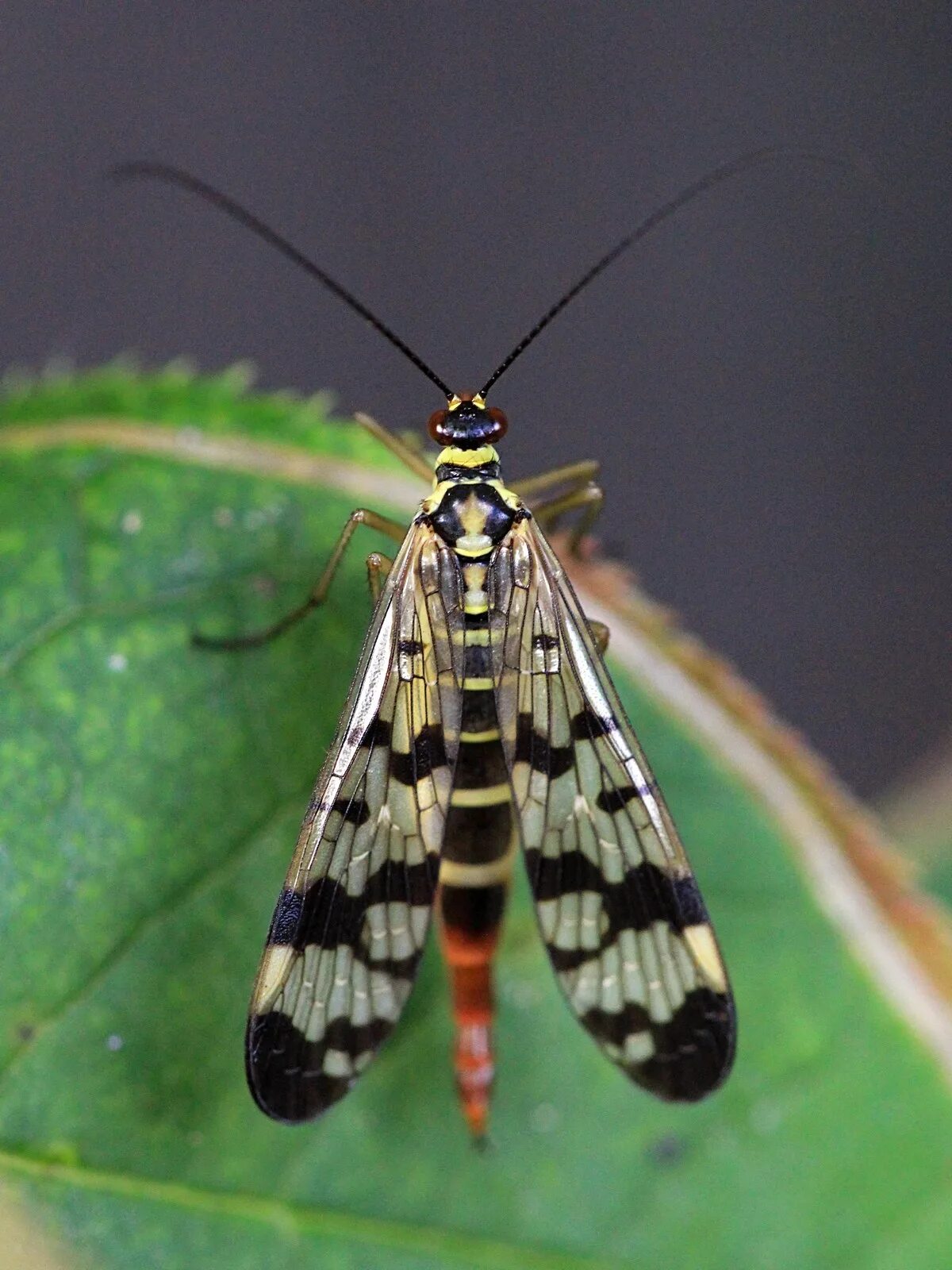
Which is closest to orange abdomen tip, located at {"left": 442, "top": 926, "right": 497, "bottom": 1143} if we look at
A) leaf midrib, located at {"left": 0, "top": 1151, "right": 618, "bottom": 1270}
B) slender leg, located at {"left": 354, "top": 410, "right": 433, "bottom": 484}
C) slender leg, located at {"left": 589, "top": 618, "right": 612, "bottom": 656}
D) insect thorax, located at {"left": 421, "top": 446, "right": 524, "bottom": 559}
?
leaf midrib, located at {"left": 0, "top": 1151, "right": 618, "bottom": 1270}

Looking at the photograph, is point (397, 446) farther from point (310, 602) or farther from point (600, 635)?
point (600, 635)

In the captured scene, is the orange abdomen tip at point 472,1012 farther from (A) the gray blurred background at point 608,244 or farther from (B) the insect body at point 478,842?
(A) the gray blurred background at point 608,244

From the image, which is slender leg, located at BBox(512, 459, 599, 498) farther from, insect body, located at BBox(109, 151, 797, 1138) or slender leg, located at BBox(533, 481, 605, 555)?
insect body, located at BBox(109, 151, 797, 1138)

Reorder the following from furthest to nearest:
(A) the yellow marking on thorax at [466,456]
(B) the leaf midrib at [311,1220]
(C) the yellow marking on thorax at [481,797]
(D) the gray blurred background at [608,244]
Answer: (D) the gray blurred background at [608,244]
(A) the yellow marking on thorax at [466,456]
(C) the yellow marking on thorax at [481,797]
(B) the leaf midrib at [311,1220]

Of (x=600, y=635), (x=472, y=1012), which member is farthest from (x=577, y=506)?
(x=472, y=1012)

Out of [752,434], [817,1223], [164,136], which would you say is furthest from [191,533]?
[752,434]

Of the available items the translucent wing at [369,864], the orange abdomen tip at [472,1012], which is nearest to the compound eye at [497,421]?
the translucent wing at [369,864]

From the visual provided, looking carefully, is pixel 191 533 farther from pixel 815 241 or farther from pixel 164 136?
pixel 815 241
